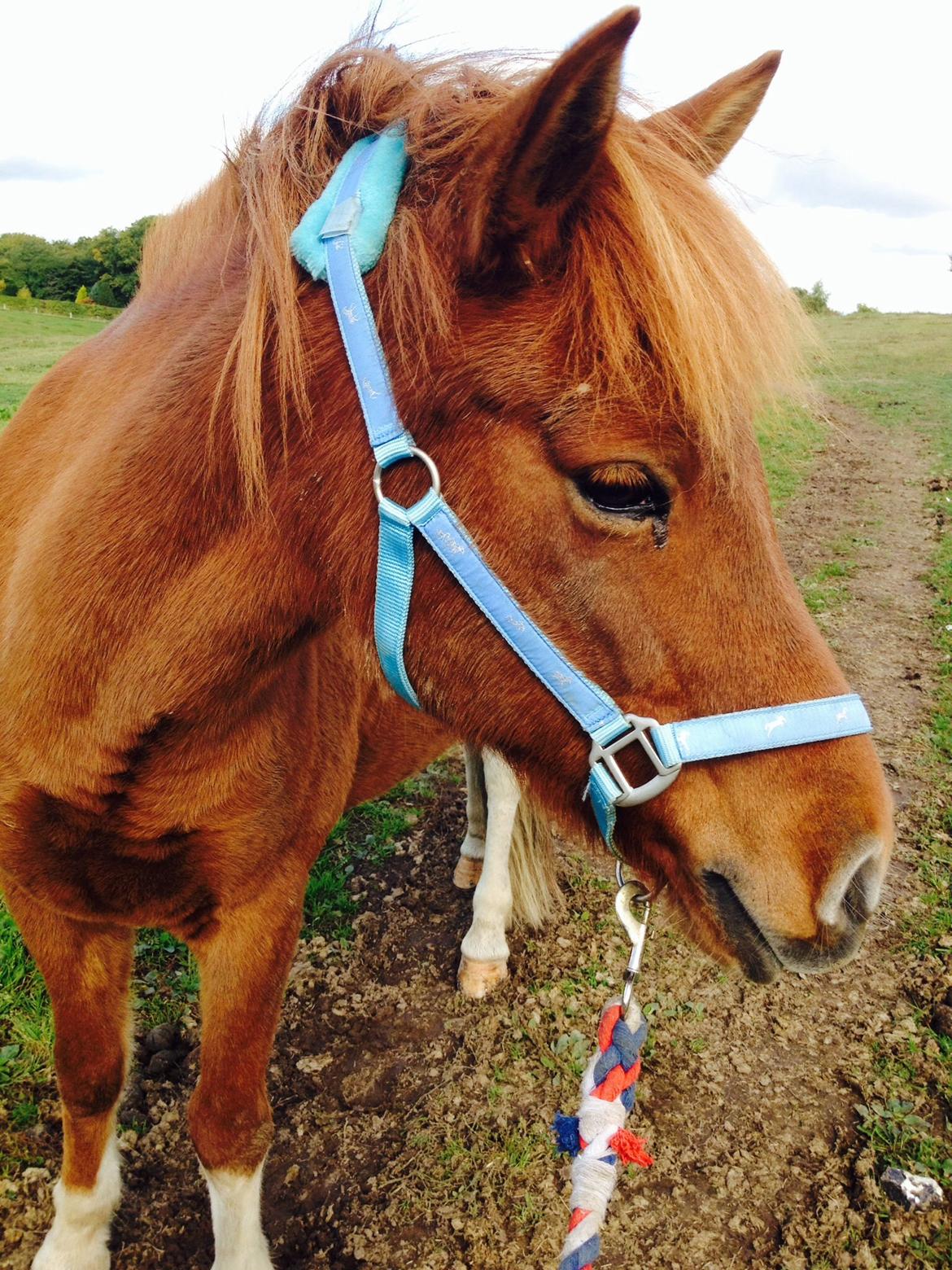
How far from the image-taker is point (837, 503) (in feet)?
37.7

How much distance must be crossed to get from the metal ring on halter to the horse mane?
0.16 meters

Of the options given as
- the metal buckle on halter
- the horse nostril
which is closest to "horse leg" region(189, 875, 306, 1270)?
the metal buckle on halter

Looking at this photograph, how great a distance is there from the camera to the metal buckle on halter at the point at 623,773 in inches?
59.8

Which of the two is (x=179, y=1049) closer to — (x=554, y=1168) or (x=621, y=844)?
(x=554, y=1168)

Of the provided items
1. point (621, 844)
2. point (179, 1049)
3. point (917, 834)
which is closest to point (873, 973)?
point (917, 834)

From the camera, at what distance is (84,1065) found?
2393 mm

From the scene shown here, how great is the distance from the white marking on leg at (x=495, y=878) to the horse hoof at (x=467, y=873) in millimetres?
136

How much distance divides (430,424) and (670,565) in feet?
1.68

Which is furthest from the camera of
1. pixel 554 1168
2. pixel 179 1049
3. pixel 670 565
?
pixel 179 1049

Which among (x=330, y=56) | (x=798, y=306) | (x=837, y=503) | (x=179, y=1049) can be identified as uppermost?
(x=330, y=56)

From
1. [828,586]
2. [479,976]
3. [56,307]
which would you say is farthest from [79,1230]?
[56,307]

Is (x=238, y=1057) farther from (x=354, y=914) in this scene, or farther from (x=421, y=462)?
(x=421, y=462)

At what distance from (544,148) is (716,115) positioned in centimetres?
83

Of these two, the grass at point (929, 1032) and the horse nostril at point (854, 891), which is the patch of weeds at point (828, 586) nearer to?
the grass at point (929, 1032)
